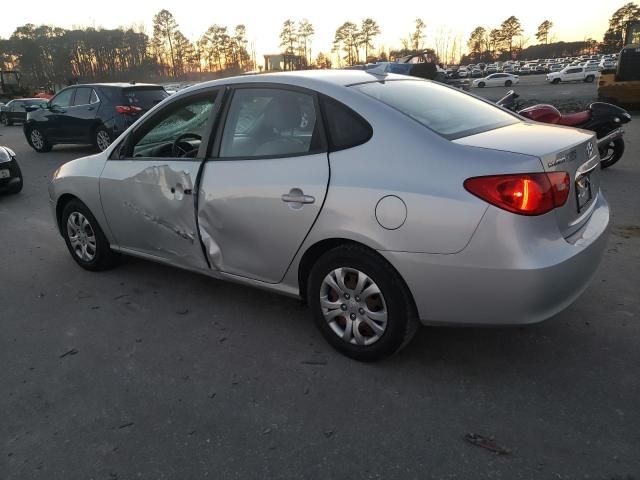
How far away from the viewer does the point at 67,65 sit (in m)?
82.8

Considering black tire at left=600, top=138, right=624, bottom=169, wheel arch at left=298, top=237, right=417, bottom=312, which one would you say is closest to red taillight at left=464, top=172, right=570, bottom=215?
wheel arch at left=298, top=237, right=417, bottom=312

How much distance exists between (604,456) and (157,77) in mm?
102240

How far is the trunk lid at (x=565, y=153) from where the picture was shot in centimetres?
251

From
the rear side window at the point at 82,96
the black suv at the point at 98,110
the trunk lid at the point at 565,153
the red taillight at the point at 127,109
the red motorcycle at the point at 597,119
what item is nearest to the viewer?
the trunk lid at the point at 565,153

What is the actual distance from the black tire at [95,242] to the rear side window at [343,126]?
2550mm

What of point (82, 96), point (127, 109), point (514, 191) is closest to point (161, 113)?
point (514, 191)

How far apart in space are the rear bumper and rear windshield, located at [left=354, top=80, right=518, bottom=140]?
2.13 ft

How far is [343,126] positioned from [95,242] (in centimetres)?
278

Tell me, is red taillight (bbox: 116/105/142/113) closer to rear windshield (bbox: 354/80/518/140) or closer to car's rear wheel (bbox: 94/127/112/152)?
car's rear wheel (bbox: 94/127/112/152)

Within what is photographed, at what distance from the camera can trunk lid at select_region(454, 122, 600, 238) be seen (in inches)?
98.7

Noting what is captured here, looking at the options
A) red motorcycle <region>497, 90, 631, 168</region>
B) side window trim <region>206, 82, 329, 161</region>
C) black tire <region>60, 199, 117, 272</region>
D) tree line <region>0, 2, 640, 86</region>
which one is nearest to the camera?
side window trim <region>206, 82, 329, 161</region>

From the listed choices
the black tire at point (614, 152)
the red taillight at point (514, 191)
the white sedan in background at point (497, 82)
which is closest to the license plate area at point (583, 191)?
the red taillight at point (514, 191)

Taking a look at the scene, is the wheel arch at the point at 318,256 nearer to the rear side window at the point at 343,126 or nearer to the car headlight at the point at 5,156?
the rear side window at the point at 343,126

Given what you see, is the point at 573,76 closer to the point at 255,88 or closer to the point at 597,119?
the point at 597,119
